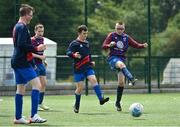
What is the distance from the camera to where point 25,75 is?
10.8 metres

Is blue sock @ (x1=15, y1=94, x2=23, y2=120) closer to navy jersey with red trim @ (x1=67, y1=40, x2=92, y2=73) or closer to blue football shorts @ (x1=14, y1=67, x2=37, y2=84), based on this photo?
blue football shorts @ (x1=14, y1=67, x2=37, y2=84)

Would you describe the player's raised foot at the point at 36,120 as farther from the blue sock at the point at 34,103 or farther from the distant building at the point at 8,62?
the distant building at the point at 8,62

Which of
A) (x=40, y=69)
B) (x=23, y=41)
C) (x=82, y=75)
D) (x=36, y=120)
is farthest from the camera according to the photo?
(x=40, y=69)

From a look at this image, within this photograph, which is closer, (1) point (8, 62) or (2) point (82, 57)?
(2) point (82, 57)

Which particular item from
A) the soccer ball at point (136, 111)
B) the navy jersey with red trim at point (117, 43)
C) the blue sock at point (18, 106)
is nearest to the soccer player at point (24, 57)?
the blue sock at point (18, 106)

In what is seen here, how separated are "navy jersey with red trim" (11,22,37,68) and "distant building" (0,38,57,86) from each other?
1181cm

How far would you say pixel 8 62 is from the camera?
23.2 metres

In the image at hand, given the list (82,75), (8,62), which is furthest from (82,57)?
(8,62)

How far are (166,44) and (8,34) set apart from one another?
707 inches

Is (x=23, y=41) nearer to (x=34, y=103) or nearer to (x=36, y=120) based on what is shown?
(x=34, y=103)

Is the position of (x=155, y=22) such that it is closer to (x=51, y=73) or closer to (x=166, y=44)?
(x=166, y=44)

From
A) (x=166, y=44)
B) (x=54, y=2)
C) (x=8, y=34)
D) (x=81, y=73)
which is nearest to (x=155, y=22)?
(x=166, y=44)

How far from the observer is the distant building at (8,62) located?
75.0 feet

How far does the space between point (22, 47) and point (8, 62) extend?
41.4ft
